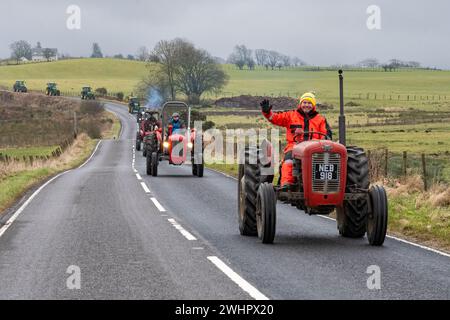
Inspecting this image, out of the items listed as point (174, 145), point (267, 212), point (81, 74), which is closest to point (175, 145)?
point (174, 145)

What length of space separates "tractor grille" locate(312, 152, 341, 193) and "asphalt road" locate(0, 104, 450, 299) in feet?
2.84

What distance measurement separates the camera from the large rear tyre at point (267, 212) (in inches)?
475

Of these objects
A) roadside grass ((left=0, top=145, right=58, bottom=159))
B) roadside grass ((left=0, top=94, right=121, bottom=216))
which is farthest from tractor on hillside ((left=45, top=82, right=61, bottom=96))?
roadside grass ((left=0, top=145, right=58, bottom=159))

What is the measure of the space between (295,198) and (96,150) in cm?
4646

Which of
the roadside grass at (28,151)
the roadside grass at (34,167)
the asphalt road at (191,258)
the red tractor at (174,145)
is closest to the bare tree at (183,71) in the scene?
the roadside grass at (34,167)

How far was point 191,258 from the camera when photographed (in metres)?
10.8

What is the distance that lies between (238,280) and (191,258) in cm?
188

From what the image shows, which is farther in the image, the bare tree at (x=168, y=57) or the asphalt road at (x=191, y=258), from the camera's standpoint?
the bare tree at (x=168, y=57)

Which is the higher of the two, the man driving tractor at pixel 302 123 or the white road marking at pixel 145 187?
the man driving tractor at pixel 302 123

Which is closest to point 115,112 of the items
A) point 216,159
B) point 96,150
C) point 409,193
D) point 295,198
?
point 96,150

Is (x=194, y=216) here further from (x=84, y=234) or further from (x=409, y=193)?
(x=409, y=193)

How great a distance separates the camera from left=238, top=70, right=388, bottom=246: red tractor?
12.0m

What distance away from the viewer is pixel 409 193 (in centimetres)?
2027

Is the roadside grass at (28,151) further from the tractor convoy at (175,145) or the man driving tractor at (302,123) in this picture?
the man driving tractor at (302,123)
